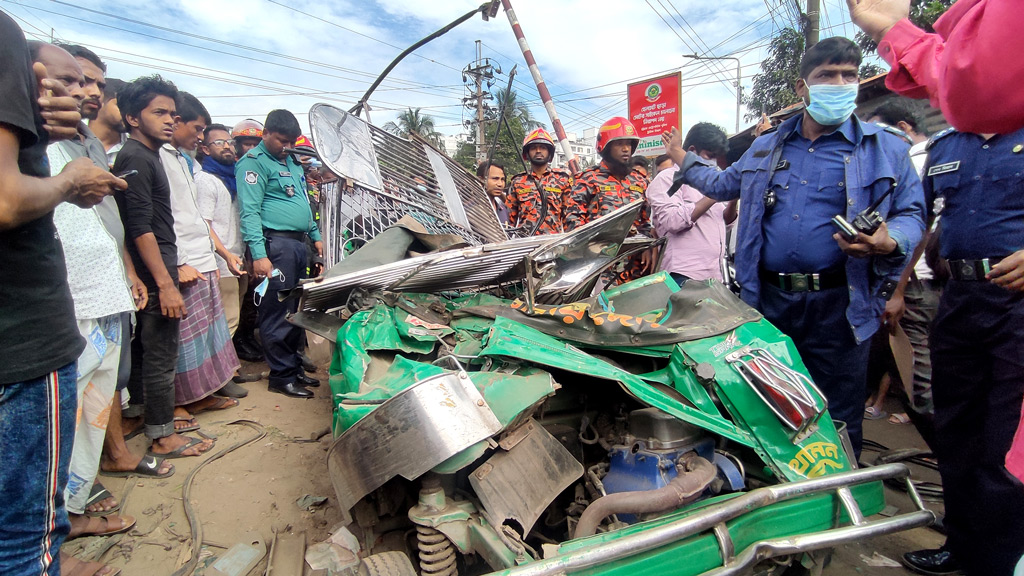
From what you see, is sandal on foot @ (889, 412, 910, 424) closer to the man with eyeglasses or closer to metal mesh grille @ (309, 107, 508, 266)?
metal mesh grille @ (309, 107, 508, 266)

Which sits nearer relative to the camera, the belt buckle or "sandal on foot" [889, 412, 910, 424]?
the belt buckle

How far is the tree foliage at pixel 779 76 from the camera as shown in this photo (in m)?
15.4

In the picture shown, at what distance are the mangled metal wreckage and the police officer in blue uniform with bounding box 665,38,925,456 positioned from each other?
0.52m

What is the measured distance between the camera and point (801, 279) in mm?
2379

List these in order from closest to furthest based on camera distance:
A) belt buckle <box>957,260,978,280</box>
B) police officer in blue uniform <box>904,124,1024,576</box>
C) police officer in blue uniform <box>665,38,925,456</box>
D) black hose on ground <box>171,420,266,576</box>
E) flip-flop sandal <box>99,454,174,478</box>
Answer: police officer in blue uniform <box>904,124,1024,576</box> → belt buckle <box>957,260,978,280</box> → black hose on ground <box>171,420,266,576</box> → police officer in blue uniform <box>665,38,925,456</box> → flip-flop sandal <box>99,454,174,478</box>

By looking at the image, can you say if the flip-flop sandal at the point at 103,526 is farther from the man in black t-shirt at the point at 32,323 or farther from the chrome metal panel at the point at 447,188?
the chrome metal panel at the point at 447,188

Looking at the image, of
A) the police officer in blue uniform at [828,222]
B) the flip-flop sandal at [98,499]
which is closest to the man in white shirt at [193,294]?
the flip-flop sandal at [98,499]

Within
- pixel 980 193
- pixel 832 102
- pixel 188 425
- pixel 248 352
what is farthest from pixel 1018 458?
pixel 248 352

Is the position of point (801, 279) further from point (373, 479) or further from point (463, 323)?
point (373, 479)

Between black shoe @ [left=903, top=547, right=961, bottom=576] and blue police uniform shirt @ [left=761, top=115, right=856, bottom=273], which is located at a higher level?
blue police uniform shirt @ [left=761, top=115, right=856, bottom=273]

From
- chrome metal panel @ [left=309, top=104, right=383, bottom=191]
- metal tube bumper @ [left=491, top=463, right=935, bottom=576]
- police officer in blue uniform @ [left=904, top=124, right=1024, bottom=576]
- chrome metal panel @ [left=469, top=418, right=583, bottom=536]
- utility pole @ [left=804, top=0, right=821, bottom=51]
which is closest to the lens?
metal tube bumper @ [left=491, top=463, right=935, bottom=576]

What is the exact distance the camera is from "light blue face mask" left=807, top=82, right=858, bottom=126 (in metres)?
2.27

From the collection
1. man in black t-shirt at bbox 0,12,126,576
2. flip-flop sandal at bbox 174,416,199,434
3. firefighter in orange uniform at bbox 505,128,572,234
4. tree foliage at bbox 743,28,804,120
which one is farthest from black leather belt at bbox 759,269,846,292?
tree foliage at bbox 743,28,804,120

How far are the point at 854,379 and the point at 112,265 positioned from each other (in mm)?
3545
